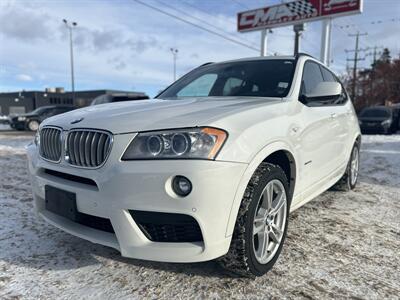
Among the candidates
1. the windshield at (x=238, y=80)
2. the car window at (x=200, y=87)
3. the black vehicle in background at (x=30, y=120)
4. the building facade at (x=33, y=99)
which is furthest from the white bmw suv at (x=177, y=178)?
the building facade at (x=33, y=99)

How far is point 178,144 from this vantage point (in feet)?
6.63

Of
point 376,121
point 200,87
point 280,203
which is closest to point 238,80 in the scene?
point 200,87

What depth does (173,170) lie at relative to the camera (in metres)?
1.95

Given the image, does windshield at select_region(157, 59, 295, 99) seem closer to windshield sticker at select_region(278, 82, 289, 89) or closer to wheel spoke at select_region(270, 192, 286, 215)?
windshield sticker at select_region(278, 82, 289, 89)

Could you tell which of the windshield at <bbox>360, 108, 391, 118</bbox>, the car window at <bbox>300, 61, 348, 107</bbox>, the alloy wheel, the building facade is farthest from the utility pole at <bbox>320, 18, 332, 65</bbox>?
the building facade

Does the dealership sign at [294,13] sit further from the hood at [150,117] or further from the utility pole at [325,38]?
the hood at [150,117]

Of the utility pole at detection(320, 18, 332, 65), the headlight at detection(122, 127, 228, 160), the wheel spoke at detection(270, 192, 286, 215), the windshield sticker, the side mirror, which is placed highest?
the utility pole at detection(320, 18, 332, 65)

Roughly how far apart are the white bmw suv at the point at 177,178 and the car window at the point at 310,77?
579mm

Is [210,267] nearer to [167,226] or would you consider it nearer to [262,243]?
[262,243]

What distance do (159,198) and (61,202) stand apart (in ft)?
2.53

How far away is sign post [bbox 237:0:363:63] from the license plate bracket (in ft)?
63.0

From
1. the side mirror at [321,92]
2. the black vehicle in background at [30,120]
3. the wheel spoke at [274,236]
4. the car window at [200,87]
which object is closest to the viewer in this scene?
the wheel spoke at [274,236]

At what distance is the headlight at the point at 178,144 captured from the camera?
199cm

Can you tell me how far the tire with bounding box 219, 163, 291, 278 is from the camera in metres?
2.15
